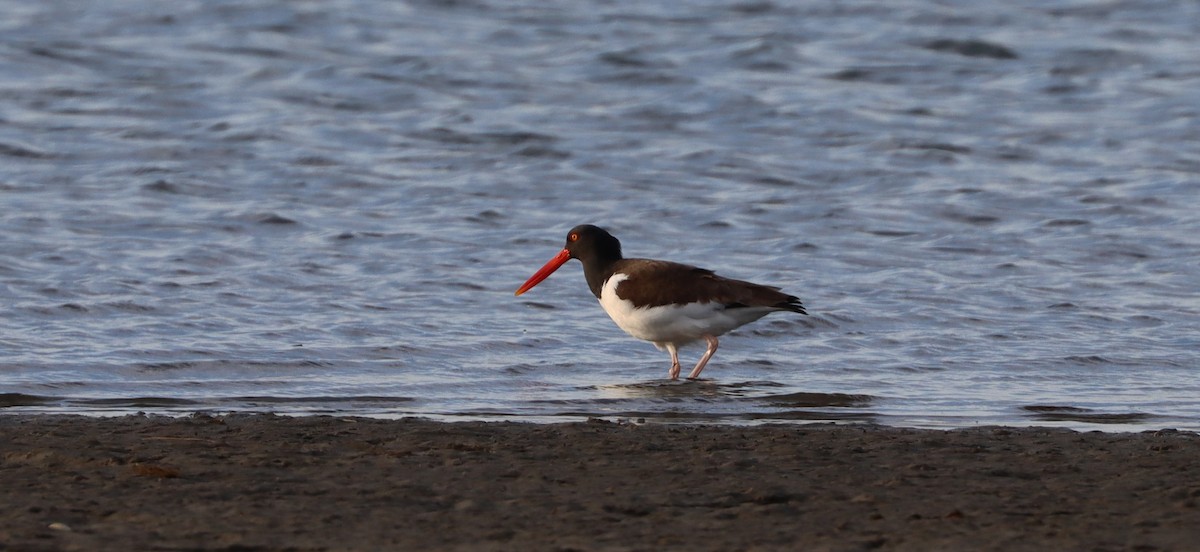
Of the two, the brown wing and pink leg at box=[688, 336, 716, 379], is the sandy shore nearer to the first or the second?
pink leg at box=[688, 336, 716, 379]

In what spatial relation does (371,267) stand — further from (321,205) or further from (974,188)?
(974,188)

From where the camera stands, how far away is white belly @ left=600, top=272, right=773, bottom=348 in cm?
882

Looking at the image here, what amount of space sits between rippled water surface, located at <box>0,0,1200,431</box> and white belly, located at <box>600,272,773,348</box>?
31cm

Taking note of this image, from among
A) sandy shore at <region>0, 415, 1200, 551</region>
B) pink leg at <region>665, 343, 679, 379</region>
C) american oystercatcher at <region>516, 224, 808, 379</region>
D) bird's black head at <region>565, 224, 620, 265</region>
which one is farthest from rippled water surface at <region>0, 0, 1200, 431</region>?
sandy shore at <region>0, 415, 1200, 551</region>

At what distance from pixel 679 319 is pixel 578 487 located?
3.93 m

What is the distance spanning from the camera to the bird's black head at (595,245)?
9789 mm

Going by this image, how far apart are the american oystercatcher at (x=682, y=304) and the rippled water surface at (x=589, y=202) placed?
318 millimetres

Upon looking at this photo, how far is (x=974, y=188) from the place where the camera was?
1473 cm

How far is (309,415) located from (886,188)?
9.09 metres

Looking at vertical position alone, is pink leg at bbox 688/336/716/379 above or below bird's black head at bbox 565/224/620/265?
below

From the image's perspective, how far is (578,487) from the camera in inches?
195

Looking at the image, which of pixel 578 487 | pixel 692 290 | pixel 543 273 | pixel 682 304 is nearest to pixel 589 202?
pixel 543 273

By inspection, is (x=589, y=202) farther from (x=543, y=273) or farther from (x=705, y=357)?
(x=705, y=357)

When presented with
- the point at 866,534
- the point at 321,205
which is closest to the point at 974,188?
the point at 321,205
